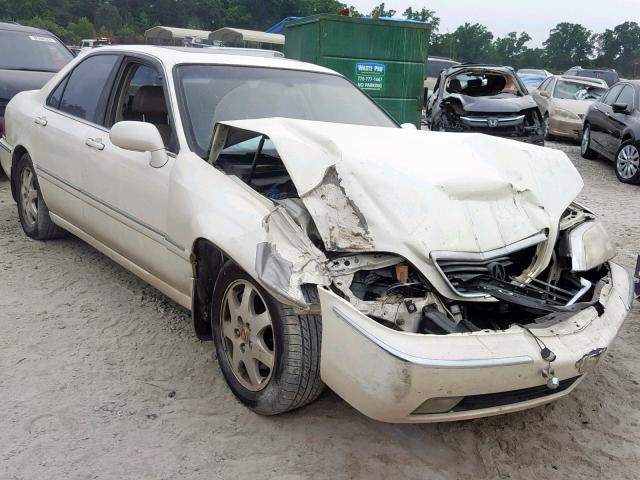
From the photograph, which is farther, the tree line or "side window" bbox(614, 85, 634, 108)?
the tree line

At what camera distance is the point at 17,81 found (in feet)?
23.4

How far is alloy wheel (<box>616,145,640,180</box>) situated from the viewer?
8562 mm

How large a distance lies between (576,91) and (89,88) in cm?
1166

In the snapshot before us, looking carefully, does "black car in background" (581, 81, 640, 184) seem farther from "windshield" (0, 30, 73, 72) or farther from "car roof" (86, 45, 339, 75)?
"windshield" (0, 30, 73, 72)

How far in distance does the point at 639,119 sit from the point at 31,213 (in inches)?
309

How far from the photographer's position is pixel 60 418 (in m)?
2.76

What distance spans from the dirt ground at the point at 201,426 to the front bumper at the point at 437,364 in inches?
14.8

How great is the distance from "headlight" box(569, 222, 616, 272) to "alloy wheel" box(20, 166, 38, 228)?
3.82 meters

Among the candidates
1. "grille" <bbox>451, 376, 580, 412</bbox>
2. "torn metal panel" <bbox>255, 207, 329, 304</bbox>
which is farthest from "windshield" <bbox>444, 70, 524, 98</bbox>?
"grille" <bbox>451, 376, 580, 412</bbox>

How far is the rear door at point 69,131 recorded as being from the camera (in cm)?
405

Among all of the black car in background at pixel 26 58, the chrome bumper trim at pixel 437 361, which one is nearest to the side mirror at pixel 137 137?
the chrome bumper trim at pixel 437 361

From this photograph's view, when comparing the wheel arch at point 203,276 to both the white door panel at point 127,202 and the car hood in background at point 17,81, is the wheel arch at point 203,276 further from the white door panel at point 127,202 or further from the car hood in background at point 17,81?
the car hood in background at point 17,81

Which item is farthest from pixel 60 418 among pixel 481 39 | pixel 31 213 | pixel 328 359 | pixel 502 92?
pixel 481 39

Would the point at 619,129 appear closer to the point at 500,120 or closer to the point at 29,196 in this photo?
the point at 500,120
